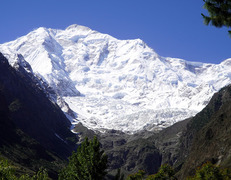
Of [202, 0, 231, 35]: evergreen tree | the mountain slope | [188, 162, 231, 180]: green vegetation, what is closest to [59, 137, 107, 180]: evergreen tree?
[202, 0, 231, 35]: evergreen tree

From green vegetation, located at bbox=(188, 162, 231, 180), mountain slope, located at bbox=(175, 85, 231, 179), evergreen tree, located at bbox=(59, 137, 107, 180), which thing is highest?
mountain slope, located at bbox=(175, 85, 231, 179)

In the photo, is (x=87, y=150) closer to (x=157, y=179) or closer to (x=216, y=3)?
(x=216, y=3)

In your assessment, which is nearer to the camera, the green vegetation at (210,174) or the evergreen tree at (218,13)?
the evergreen tree at (218,13)

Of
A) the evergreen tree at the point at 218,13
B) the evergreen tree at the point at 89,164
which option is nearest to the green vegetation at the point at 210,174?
the evergreen tree at the point at 89,164

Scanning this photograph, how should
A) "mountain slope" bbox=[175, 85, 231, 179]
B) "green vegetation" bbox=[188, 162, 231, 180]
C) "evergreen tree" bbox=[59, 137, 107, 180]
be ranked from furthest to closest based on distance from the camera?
"mountain slope" bbox=[175, 85, 231, 179] → "green vegetation" bbox=[188, 162, 231, 180] → "evergreen tree" bbox=[59, 137, 107, 180]

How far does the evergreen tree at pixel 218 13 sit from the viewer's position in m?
19.6

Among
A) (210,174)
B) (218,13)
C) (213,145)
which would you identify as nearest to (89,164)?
(218,13)

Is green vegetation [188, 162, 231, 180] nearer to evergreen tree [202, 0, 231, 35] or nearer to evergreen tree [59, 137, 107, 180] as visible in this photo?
evergreen tree [59, 137, 107, 180]

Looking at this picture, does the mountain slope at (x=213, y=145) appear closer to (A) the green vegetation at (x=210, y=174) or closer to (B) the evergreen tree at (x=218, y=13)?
(A) the green vegetation at (x=210, y=174)

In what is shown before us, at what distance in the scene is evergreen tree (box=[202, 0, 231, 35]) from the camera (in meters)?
19.6

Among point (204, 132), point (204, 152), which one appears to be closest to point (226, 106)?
point (204, 132)

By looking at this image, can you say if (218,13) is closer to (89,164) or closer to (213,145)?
(89,164)

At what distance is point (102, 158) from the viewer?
126 ft

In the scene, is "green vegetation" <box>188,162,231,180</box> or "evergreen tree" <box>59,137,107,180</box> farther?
"green vegetation" <box>188,162,231,180</box>
